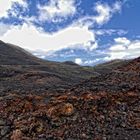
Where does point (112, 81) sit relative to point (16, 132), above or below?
above

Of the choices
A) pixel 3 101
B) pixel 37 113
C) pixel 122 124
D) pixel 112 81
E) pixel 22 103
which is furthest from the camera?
pixel 112 81

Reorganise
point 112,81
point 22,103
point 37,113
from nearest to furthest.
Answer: point 37,113
point 22,103
point 112,81

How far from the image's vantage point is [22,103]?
965 inches

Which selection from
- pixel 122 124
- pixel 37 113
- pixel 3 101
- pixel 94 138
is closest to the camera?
pixel 94 138

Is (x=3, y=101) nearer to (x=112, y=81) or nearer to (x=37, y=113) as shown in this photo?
(x=37, y=113)

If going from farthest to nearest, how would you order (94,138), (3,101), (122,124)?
(3,101) < (122,124) < (94,138)

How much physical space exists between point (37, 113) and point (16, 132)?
221 cm

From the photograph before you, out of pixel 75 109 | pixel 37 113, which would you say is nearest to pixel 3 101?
pixel 37 113

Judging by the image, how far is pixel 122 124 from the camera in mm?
21250

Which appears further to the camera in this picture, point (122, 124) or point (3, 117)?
point (3, 117)

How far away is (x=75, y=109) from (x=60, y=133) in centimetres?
271

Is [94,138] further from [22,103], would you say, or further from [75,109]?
[22,103]

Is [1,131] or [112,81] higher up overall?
[112,81]

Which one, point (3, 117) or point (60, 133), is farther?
point (3, 117)
